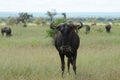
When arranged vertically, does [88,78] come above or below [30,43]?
above

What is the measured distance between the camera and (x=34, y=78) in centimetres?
958

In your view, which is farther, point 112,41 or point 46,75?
point 112,41

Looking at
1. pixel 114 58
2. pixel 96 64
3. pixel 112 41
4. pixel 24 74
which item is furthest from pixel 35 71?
pixel 112 41

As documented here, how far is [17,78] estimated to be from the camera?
9.70 meters

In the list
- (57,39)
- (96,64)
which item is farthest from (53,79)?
(96,64)

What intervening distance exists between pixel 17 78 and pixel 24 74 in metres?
0.77

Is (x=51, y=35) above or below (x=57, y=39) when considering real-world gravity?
below

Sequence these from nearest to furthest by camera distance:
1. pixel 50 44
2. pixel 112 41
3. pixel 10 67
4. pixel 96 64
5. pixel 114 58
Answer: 1. pixel 10 67
2. pixel 96 64
3. pixel 114 58
4. pixel 50 44
5. pixel 112 41

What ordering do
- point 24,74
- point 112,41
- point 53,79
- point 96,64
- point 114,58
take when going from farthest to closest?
point 112,41
point 114,58
point 96,64
point 24,74
point 53,79

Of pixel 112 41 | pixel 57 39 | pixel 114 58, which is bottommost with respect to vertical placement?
pixel 112 41

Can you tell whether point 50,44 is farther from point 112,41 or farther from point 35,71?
point 35,71

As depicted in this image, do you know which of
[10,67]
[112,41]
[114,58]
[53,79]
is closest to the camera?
[53,79]

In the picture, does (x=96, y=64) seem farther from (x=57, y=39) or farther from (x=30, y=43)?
(x=30, y=43)

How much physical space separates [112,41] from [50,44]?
5.45m
